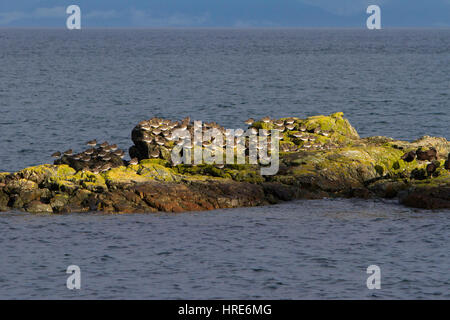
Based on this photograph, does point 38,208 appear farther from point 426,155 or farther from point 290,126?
point 426,155

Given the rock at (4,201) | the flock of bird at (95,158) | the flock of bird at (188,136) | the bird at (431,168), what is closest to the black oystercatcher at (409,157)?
the bird at (431,168)

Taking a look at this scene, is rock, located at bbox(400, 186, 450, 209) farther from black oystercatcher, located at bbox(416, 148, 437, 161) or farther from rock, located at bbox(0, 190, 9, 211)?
rock, located at bbox(0, 190, 9, 211)

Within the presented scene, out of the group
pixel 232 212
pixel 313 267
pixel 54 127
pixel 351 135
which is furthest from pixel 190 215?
pixel 54 127

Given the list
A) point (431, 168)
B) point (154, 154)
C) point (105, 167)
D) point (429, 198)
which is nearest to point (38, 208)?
point (105, 167)

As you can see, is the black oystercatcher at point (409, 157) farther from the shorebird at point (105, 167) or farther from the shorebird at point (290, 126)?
the shorebird at point (105, 167)

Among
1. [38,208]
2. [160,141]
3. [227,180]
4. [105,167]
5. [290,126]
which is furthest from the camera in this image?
[290,126]

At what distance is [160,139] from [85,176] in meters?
5.60

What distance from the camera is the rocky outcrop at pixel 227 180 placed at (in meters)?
38.9

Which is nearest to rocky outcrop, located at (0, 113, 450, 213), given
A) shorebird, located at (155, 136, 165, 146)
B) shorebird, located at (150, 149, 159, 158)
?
shorebird, located at (155, 136, 165, 146)

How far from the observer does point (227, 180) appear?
41031mm

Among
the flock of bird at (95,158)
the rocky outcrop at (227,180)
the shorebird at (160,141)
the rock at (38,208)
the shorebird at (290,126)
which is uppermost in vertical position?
the shorebird at (290,126)

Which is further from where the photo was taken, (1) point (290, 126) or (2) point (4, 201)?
(1) point (290, 126)

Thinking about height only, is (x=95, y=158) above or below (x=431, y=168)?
above
